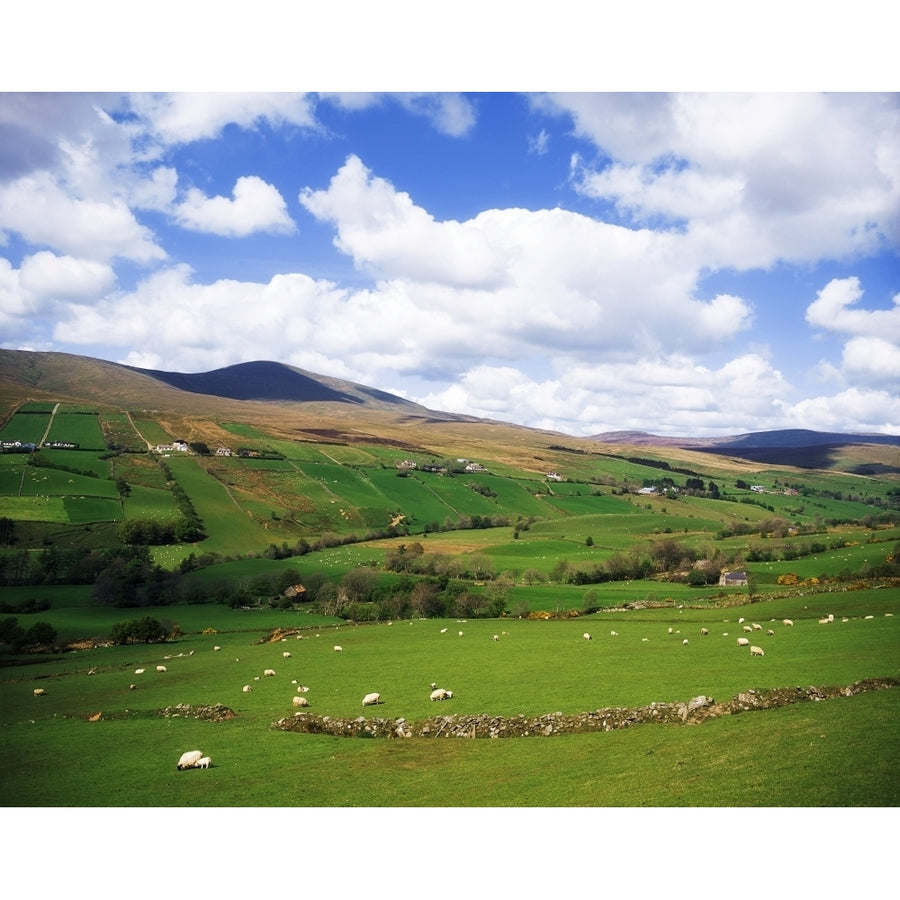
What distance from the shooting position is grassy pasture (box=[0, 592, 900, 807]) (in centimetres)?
1056

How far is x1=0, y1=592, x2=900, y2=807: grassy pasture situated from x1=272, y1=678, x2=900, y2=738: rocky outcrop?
0.47m

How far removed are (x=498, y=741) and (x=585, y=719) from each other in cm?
221

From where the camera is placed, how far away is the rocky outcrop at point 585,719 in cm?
1352

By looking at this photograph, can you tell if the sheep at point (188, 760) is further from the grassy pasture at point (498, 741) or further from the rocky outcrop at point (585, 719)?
the rocky outcrop at point (585, 719)

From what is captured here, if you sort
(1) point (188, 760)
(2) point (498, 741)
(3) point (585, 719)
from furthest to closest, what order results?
(3) point (585, 719) → (2) point (498, 741) → (1) point (188, 760)

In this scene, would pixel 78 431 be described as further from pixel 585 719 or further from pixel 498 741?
pixel 585 719

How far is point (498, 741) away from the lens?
552 inches

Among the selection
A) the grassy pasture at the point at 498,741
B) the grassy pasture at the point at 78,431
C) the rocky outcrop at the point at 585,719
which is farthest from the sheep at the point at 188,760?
the grassy pasture at the point at 78,431

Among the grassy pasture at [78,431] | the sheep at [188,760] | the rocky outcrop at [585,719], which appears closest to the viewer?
the rocky outcrop at [585,719]

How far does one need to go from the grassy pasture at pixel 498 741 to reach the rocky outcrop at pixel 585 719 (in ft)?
1.53

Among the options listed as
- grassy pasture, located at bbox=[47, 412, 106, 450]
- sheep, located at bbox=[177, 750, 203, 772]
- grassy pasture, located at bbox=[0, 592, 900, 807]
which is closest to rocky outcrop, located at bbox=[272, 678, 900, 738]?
grassy pasture, located at bbox=[0, 592, 900, 807]

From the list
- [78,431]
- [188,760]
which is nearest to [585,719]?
[188,760]

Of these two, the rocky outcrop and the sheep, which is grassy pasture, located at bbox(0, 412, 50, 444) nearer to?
the sheep

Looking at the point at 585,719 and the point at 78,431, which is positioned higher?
the point at 78,431
